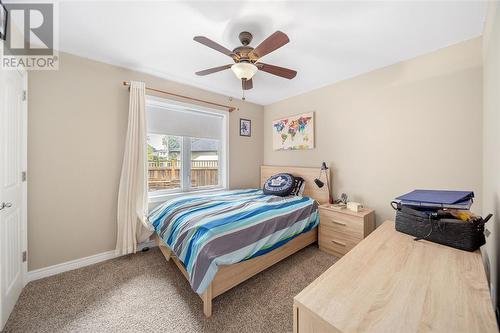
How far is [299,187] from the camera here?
3201 mm

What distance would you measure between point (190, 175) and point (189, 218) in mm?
1469

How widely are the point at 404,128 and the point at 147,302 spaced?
3319 millimetres

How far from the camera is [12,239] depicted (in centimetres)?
167

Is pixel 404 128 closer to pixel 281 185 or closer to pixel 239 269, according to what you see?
pixel 281 185

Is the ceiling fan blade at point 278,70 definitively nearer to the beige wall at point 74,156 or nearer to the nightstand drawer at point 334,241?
the beige wall at point 74,156

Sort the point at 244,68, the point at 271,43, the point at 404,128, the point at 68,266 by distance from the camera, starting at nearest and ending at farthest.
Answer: the point at 271,43
the point at 244,68
the point at 68,266
the point at 404,128

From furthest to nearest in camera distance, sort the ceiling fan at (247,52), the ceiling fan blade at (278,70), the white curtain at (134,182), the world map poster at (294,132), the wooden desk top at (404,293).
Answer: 1. the world map poster at (294,132)
2. the white curtain at (134,182)
3. the ceiling fan blade at (278,70)
4. the ceiling fan at (247,52)
5. the wooden desk top at (404,293)

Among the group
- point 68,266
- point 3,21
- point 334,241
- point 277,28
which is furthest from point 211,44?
point 68,266

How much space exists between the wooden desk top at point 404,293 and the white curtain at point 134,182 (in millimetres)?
2428

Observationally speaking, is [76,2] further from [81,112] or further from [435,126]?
[435,126]

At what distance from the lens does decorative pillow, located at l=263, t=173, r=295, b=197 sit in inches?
118

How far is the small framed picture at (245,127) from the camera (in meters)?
3.80

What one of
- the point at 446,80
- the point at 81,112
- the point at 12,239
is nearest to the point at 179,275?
the point at 12,239

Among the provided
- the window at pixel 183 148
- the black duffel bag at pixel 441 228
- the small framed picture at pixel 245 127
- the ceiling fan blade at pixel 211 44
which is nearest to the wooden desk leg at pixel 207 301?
the black duffel bag at pixel 441 228
